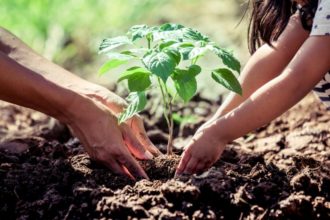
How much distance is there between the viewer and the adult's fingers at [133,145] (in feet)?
7.64

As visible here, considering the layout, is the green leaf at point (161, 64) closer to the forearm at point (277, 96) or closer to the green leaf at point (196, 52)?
the green leaf at point (196, 52)

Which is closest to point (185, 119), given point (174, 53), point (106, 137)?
point (106, 137)

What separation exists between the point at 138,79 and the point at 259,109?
0.38 m

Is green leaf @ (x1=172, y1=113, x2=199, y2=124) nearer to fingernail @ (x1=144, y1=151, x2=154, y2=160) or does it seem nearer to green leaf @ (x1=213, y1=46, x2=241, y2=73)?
fingernail @ (x1=144, y1=151, x2=154, y2=160)

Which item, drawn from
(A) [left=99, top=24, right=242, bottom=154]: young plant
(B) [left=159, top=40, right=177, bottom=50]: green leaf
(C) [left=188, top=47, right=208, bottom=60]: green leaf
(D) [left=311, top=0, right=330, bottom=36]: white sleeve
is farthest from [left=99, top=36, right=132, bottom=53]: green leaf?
(D) [left=311, top=0, right=330, bottom=36]: white sleeve

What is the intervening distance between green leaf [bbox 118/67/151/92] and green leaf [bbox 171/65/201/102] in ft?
0.28

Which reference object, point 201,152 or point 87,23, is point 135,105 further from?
point 87,23

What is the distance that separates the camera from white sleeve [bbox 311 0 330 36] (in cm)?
224

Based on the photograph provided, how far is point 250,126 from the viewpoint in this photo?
2.20 metres

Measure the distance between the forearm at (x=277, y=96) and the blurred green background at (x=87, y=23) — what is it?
7.29 feet

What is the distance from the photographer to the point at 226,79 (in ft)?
7.20

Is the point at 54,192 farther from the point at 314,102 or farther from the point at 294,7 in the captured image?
the point at 314,102

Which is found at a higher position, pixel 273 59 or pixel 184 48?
pixel 273 59

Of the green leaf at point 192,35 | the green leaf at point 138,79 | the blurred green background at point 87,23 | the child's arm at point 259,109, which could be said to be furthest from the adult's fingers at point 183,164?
the blurred green background at point 87,23
